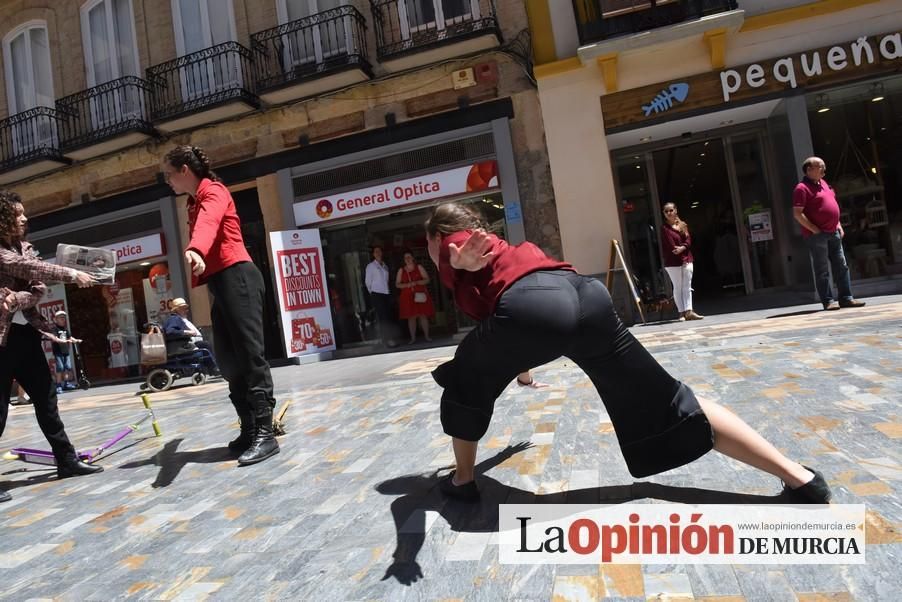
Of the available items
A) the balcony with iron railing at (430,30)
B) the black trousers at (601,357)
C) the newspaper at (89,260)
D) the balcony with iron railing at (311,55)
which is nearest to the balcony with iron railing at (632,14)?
the balcony with iron railing at (430,30)

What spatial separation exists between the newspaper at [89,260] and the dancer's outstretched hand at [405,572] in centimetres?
279

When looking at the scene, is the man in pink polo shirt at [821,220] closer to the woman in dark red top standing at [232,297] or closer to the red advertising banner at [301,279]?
the woman in dark red top standing at [232,297]

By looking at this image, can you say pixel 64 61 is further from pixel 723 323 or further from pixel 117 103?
pixel 723 323

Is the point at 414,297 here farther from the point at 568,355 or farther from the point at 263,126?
the point at 568,355

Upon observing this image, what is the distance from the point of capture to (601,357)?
2.12m

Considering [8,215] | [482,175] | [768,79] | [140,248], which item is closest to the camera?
[8,215]

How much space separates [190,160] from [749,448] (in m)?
3.38

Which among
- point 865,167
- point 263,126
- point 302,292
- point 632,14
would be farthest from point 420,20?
point 865,167

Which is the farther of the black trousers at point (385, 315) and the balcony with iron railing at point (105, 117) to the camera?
the balcony with iron railing at point (105, 117)

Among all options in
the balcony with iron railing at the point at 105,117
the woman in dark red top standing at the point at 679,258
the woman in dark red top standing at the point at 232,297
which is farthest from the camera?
the balcony with iron railing at the point at 105,117

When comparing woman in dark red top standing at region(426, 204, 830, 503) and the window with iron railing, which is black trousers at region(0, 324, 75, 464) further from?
the window with iron railing

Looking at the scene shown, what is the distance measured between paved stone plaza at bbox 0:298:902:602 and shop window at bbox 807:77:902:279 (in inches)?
228

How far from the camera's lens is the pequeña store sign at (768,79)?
904 cm

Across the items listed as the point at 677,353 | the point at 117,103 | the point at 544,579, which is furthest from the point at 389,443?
the point at 117,103
